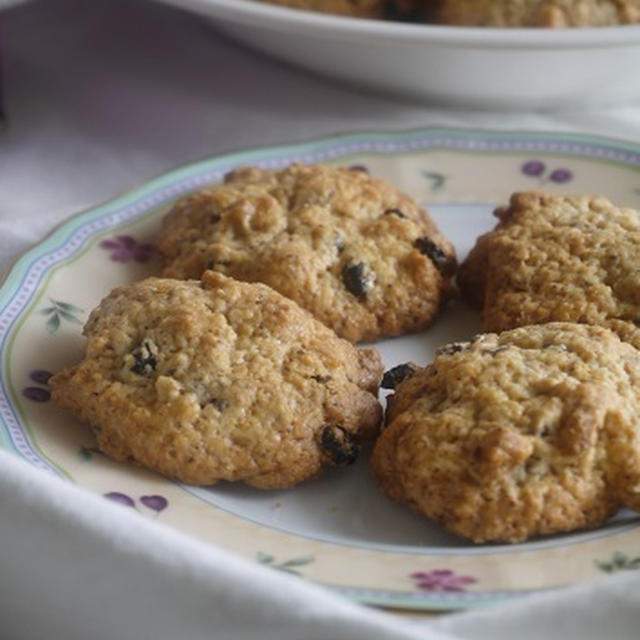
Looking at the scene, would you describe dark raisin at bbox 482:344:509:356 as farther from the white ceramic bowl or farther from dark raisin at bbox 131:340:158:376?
the white ceramic bowl

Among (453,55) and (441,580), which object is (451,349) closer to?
(441,580)

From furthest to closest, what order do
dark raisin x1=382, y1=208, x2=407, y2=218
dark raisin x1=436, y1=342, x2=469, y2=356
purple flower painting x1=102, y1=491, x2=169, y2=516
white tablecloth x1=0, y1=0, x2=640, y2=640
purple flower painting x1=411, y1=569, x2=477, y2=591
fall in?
dark raisin x1=382, y1=208, x2=407, y2=218
dark raisin x1=436, y1=342, x2=469, y2=356
purple flower painting x1=102, y1=491, x2=169, y2=516
purple flower painting x1=411, y1=569, x2=477, y2=591
white tablecloth x1=0, y1=0, x2=640, y2=640

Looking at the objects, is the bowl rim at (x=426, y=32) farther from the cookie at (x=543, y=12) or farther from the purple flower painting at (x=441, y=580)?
the purple flower painting at (x=441, y=580)

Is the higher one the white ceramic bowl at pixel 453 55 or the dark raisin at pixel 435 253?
the white ceramic bowl at pixel 453 55

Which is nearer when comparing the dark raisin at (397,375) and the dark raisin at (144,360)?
the dark raisin at (144,360)

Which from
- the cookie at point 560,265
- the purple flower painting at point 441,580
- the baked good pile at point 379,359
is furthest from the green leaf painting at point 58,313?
the purple flower painting at point 441,580

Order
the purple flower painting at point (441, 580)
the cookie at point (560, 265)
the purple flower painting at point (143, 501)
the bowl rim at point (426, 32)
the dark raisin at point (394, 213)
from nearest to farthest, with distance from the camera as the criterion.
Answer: the purple flower painting at point (441, 580) → the purple flower painting at point (143, 501) → the cookie at point (560, 265) → the dark raisin at point (394, 213) → the bowl rim at point (426, 32)

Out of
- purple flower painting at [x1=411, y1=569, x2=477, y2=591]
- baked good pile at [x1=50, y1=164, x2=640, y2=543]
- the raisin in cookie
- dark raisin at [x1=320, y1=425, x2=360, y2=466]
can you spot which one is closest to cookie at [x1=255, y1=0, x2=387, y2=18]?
baked good pile at [x1=50, y1=164, x2=640, y2=543]
